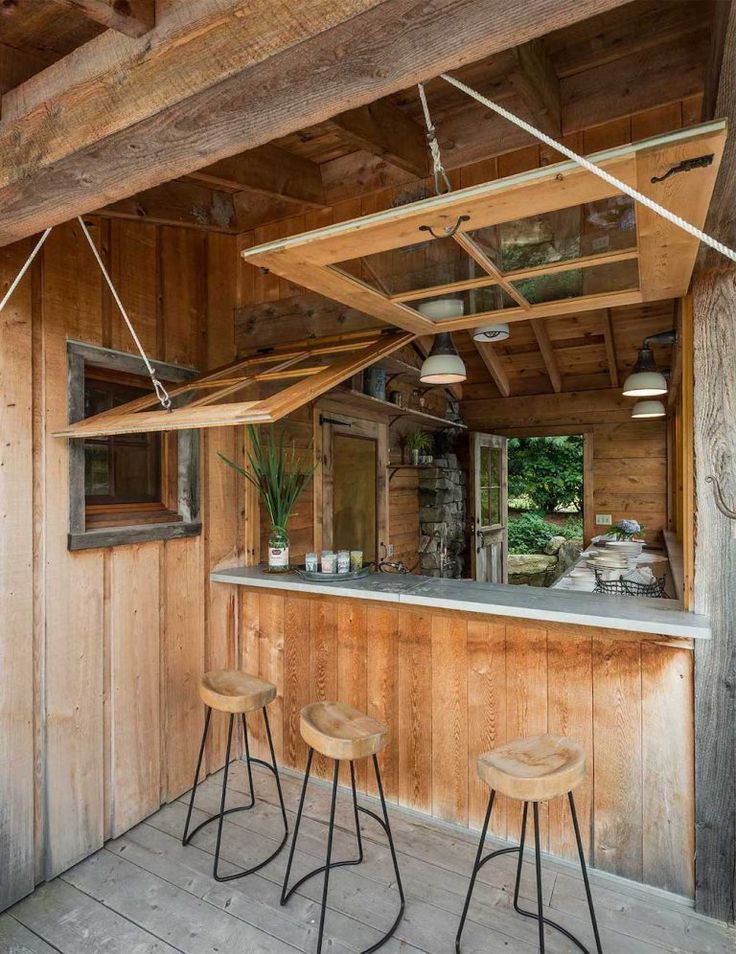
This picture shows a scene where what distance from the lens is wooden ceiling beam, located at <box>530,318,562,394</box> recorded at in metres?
4.51

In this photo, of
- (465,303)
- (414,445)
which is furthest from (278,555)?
(414,445)

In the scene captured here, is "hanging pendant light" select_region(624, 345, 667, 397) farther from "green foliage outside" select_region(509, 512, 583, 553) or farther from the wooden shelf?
"green foliage outside" select_region(509, 512, 583, 553)

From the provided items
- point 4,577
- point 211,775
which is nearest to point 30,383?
point 4,577

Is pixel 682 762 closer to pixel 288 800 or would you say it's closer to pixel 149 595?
pixel 288 800

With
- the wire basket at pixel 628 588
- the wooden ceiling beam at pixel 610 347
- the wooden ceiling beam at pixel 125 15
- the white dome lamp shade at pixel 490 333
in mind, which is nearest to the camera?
the wooden ceiling beam at pixel 125 15

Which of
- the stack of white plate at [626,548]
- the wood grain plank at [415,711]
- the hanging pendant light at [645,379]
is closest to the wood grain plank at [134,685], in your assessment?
the wood grain plank at [415,711]

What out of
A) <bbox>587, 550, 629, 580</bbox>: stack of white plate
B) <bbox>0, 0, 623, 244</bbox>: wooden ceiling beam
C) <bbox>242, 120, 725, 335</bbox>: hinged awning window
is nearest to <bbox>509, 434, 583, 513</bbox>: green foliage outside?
<bbox>587, 550, 629, 580</bbox>: stack of white plate

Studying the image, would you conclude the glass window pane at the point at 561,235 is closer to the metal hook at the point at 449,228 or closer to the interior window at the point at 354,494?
the metal hook at the point at 449,228

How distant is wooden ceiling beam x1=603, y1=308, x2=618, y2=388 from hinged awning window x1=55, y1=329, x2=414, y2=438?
2.61 m

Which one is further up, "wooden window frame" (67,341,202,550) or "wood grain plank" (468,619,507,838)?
"wooden window frame" (67,341,202,550)

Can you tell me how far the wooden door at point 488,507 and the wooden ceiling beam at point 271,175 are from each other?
3544mm

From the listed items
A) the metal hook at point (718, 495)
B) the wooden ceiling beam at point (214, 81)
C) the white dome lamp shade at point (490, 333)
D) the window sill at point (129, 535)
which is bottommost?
the window sill at point (129, 535)

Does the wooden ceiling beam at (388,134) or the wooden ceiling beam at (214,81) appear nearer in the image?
the wooden ceiling beam at (214,81)

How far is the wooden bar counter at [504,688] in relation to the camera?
77.1 inches
